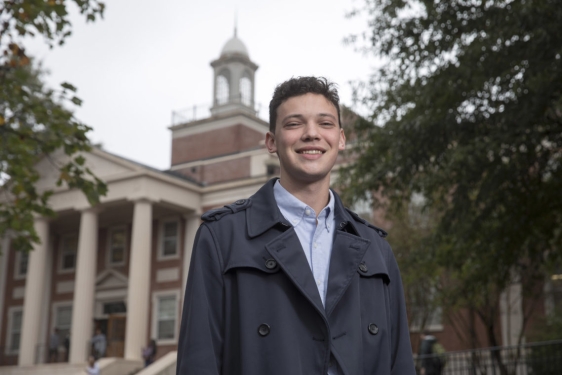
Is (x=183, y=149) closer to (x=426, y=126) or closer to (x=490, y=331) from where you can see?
(x=490, y=331)

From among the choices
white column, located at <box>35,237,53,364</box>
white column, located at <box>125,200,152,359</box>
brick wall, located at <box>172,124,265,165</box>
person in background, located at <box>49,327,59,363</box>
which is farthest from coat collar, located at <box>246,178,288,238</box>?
white column, located at <box>35,237,53,364</box>

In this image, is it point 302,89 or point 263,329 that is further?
point 302,89

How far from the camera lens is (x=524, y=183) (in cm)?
1234

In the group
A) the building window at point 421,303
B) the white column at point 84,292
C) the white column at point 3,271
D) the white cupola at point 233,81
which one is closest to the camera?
the building window at point 421,303

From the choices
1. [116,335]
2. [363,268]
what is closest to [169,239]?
[116,335]

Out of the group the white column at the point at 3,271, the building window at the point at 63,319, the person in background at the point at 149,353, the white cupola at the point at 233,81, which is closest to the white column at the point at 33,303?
the building window at the point at 63,319

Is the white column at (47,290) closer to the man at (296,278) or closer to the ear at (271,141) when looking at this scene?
the ear at (271,141)

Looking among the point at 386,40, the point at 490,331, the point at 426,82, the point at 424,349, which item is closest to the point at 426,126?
the point at 426,82

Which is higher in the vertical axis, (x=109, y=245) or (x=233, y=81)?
(x=233, y=81)

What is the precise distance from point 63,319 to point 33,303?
3.47 m

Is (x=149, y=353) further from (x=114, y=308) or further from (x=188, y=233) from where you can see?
(x=114, y=308)

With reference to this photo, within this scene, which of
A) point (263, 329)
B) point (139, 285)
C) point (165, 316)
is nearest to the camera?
point (263, 329)

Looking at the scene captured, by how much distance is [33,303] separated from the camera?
3662 centimetres

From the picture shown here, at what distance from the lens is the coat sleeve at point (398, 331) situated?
2535 millimetres
